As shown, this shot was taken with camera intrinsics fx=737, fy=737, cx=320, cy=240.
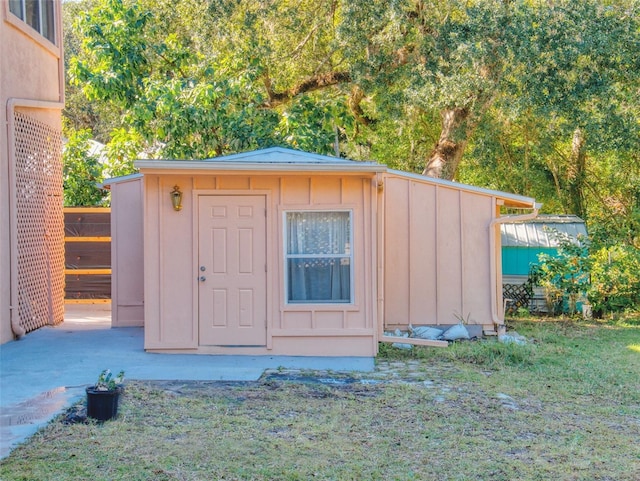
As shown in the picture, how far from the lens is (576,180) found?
60.4 ft

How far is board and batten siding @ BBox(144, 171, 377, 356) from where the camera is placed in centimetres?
902

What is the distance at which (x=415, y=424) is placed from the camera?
→ 600 centimetres

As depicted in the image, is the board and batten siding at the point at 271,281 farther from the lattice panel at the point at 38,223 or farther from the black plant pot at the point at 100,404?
the black plant pot at the point at 100,404

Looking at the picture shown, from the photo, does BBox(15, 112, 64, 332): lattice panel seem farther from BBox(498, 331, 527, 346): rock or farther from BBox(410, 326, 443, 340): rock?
BBox(498, 331, 527, 346): rock

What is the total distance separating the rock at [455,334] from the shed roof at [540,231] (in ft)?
14.6

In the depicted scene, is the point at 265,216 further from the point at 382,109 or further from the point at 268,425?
the point at 382,109

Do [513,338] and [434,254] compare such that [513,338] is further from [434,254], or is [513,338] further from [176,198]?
[176,198]

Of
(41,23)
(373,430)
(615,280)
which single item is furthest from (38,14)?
(615,280)

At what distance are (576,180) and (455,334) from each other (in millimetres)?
9657

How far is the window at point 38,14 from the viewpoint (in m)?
10.1

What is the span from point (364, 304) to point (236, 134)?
264 inches

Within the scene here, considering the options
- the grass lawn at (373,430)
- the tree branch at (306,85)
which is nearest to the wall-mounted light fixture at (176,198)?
the grass lawn at (373,430)

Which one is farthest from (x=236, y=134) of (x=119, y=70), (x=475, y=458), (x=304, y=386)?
(x=475, y=458)

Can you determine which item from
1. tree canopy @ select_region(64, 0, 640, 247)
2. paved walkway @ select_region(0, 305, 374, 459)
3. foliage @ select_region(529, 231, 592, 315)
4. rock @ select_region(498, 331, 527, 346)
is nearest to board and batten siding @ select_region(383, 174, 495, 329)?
rock @ select_region(498, 331, 527, 346)
